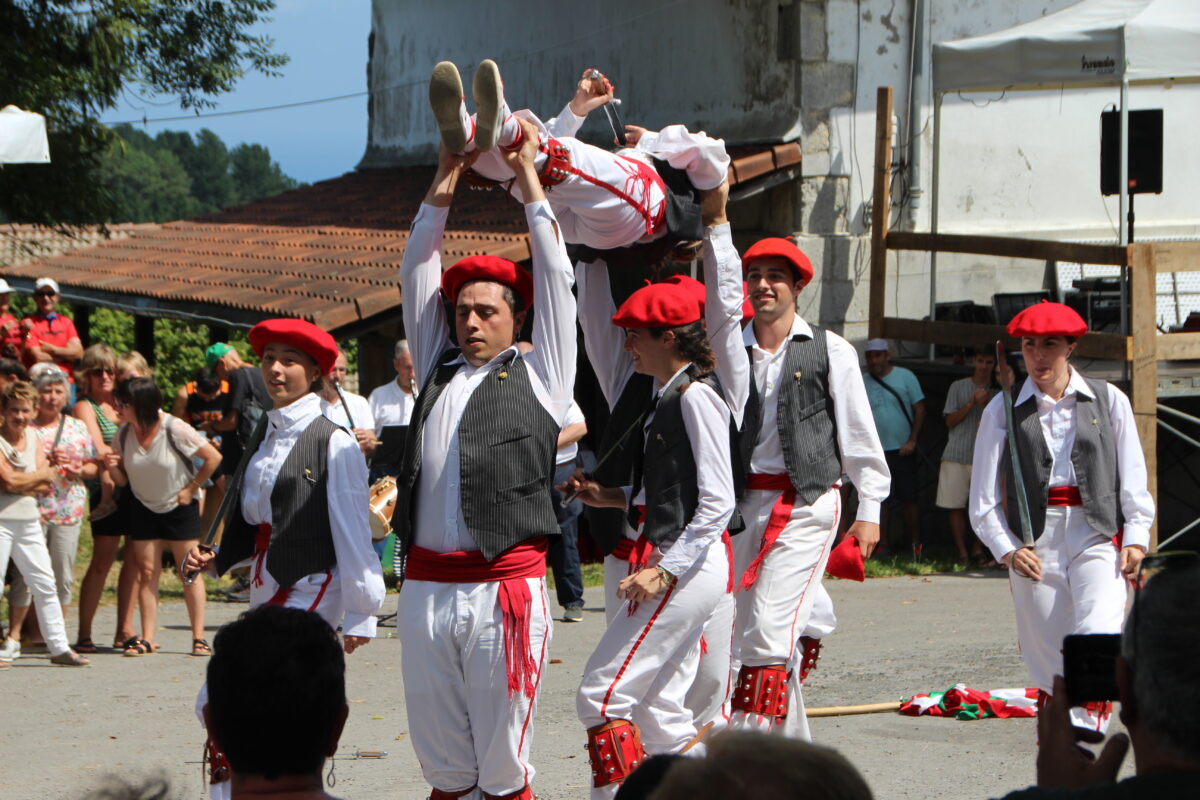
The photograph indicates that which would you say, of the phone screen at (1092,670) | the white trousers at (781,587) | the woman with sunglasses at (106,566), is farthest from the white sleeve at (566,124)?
the woman with sunglasses at (106,566)

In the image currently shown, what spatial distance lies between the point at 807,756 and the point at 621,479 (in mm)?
3062

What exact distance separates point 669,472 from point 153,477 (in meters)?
4.82

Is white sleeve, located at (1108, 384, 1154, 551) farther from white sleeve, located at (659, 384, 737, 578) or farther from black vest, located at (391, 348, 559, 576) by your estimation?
black vest, located at (391, 348, 559, 576)

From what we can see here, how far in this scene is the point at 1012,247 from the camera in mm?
12039

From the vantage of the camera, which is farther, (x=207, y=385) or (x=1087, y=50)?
(x=207, y=385)

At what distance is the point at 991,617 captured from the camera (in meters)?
10.1

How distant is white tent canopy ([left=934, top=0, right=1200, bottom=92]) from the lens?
37.1ft

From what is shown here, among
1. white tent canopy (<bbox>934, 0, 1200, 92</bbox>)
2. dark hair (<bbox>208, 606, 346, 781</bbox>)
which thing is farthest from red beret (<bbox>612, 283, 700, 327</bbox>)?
white tent canopy (<bbox>934, 0, 1200, 92</bbox>)

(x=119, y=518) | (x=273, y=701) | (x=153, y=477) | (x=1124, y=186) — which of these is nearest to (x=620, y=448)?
(x=273, y=701)

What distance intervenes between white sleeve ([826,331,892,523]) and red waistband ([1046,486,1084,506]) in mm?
730

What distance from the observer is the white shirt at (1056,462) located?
19.8ft

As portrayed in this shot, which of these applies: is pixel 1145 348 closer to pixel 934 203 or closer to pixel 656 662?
pixel 934 203

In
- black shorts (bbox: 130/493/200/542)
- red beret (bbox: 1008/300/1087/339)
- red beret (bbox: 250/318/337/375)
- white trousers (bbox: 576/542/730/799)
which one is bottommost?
black shorts (bbox: 130/493/200/542)

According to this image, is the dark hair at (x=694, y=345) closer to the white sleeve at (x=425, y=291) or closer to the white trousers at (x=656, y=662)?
the white trousers at (x=656, y=662)
